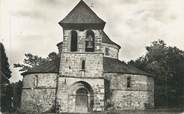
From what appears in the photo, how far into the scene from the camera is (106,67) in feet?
121

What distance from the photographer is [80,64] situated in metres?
32.7

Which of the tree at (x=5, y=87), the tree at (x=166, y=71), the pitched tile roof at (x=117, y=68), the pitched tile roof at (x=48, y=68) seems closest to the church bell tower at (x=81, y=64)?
the pitched tile roof at (x=48, y=68)

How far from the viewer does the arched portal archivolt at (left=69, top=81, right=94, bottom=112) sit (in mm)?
32531

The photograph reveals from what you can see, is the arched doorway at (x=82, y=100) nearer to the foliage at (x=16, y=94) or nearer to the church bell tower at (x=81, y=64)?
the church bell tower at (x=81, y=64)

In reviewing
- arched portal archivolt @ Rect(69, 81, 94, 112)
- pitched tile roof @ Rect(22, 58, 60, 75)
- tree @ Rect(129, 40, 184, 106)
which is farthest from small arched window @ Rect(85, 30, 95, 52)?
tree @ Rect(129, 40, 184, 106)

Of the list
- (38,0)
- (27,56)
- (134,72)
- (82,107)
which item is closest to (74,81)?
(82,107)

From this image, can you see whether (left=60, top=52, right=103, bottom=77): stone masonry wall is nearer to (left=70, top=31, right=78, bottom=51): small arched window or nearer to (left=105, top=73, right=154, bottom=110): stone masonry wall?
(left=70, top=31, right=78, bottom=51): small arched window

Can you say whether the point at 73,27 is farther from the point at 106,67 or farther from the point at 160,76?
the point at 160,76

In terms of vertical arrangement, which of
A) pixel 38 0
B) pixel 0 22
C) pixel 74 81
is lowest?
pixel 74 81

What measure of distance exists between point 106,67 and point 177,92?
11.4 meters

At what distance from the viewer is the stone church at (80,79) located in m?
32.4

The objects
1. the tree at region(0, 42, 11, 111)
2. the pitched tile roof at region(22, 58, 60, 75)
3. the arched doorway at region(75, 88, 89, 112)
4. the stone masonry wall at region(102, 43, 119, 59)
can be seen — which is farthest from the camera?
the tree at region(0, 42, 11, 111)

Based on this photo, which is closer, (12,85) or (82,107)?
(82,107)

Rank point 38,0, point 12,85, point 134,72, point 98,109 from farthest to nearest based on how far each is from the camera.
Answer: point 12,85
point 134,72
point 98,109
point 38,0
